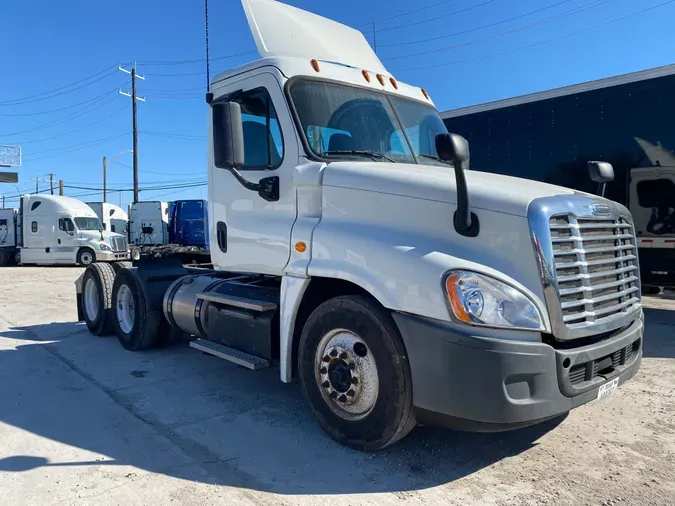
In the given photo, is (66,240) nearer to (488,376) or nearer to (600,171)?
(600,171)

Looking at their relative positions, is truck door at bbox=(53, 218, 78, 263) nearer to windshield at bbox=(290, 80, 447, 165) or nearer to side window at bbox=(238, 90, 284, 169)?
side window at bbox=(238, 90, 284, 169)

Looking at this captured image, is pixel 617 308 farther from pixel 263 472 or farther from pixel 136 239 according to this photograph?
pixel 136 239

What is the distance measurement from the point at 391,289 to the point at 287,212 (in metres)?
1.30

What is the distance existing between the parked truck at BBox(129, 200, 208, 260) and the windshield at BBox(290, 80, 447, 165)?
987 centimetres

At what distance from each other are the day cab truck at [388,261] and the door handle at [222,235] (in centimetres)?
2

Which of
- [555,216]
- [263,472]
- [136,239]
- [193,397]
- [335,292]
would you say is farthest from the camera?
[136,239]

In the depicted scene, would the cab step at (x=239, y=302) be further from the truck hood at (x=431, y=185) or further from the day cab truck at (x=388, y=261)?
the truck hood at (x=431, y=185)

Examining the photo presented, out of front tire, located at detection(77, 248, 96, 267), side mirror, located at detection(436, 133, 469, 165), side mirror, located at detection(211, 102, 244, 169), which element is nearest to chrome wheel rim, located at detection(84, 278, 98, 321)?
side mirror, located at detection(211, 102, 244, 169)

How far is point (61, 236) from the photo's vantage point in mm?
24484

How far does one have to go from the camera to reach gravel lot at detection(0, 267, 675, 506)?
3109 mm

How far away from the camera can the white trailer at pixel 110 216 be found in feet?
105

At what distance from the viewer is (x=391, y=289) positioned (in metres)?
3.26

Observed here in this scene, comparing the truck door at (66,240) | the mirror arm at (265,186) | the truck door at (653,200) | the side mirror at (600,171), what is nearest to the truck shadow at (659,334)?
the truck door at (653,200)

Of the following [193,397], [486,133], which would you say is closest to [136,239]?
[486,133]
